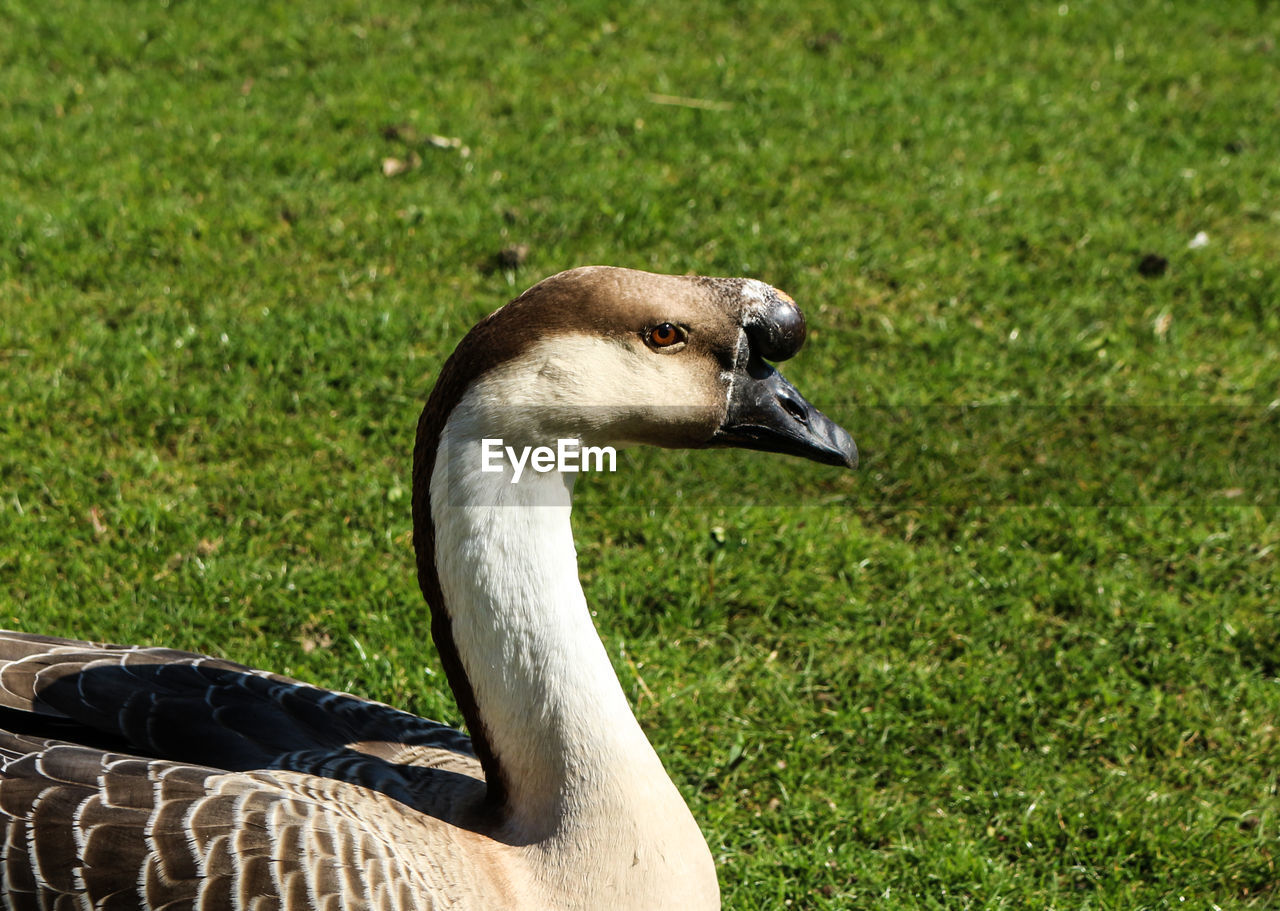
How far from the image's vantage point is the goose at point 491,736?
2078 mm

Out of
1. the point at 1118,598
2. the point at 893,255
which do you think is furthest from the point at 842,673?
the point at 893,255

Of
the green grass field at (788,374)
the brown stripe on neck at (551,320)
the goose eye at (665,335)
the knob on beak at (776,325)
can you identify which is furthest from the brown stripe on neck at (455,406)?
the green grass field at (788,374)

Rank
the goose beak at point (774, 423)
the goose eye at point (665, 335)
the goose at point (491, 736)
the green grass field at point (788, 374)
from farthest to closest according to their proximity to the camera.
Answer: the green grass field at point (788, 374)
the goose beak at point (774, 423)
the goose eye at point (665, 335)
the goose at point (491, 736)

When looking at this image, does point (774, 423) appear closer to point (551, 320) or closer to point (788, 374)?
point (551, 320)

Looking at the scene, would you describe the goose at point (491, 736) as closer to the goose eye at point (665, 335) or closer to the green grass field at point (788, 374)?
the goose eye at point (665, 335)

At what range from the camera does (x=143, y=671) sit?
8.44ft

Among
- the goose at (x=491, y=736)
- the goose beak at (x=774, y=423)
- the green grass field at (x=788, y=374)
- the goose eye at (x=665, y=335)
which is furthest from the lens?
the green grass field at (x=788, y=374)

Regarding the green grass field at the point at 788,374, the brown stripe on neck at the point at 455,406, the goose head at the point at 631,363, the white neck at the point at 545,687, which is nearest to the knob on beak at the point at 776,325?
the goose head at the point at 631,363

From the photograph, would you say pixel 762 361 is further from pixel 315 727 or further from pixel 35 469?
pixel 35 469

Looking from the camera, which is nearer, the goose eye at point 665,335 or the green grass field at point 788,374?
the goose eye at point 665,335

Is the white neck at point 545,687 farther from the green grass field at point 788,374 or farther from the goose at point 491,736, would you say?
the green grass field at point 788,374

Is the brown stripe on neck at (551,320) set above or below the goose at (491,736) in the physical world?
above

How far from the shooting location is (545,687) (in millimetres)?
2246

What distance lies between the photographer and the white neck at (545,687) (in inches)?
85.4
